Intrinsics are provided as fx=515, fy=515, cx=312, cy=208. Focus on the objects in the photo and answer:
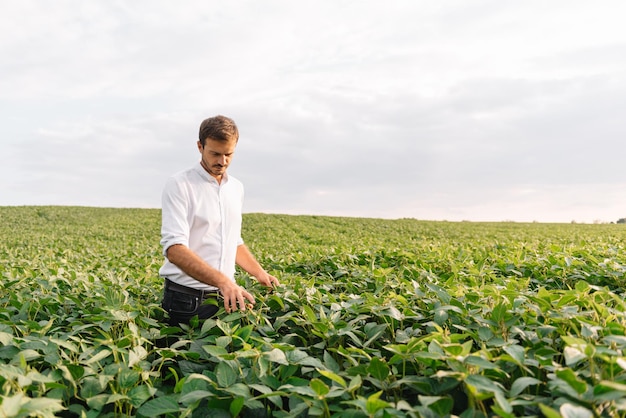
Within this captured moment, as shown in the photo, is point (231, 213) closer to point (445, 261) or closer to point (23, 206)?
point (445, 261)

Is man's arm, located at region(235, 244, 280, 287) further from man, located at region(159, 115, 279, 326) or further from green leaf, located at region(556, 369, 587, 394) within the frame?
green leaf, located at region(556, 369, 587, 394)

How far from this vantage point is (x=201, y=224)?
4.25 metres

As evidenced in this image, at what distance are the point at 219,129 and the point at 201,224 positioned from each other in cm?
82

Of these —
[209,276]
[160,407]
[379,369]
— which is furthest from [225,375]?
[209,276]

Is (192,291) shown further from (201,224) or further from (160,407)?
(160,407)

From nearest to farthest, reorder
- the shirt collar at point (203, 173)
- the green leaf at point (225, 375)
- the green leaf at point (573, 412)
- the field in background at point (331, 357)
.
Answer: the green leaf at point (573, 412), the field in background at point (331, 357), the green leaf at point (225, 375), the shirt collar at point (203, 173)

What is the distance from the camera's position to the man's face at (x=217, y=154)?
4027 millimetres

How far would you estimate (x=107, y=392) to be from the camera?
8.93 feet

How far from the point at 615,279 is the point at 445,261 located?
2.08 metres

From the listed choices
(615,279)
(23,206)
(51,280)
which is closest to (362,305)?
(51,280)

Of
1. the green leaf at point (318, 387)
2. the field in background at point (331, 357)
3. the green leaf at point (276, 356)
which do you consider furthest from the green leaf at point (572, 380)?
the green leaf at point (276, 356)

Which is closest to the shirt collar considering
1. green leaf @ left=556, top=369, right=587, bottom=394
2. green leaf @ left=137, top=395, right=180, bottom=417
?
green leaf @ left=137, top=395, right=180, bottom=417

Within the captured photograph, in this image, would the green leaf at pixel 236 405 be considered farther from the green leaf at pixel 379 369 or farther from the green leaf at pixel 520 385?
the green leaf at pixel 520 385

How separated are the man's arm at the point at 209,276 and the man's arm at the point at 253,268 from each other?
31.1 inches
